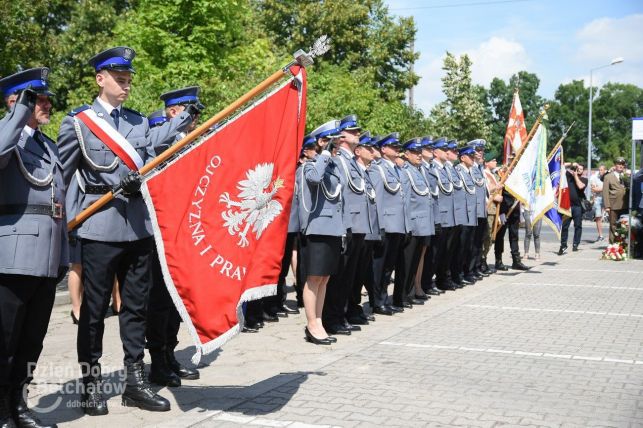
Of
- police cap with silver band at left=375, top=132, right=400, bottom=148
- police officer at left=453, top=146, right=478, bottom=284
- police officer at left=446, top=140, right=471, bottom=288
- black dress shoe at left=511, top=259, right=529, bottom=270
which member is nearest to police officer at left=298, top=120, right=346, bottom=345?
police cap with silver band at left=375, top=132, right=400, bottom=148

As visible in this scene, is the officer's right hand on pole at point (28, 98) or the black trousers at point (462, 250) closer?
the officer's right hand on pole at point (28, 98)

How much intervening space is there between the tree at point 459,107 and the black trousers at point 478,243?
112 ft

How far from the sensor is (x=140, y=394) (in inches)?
211

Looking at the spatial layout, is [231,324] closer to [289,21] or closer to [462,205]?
[462,205]

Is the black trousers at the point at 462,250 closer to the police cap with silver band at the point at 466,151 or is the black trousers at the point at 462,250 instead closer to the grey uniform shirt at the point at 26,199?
the police cap with silver band at the point at 466,151

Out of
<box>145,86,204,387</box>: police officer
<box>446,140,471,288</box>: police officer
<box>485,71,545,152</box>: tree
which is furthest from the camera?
<box>485,71,545,152</box>: tree

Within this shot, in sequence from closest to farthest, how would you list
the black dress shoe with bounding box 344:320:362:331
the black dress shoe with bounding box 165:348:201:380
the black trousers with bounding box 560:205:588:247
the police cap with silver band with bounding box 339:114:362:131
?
the black dress shoe with bounding box 165:348:201:380 → the police cap with silver band with bounding box 339:114:362:131 → the black dress shoe with bounding box 344:320:362:331 → the black trousers with bounding box 560:205:588:247

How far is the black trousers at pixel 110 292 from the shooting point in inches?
207

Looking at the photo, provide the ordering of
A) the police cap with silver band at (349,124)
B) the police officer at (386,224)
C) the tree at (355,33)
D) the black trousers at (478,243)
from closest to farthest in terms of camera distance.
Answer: the police cap with silver band at (349,124) → the police officer at (386,224) → the black trousers at (478,243) → the tree at (355,33)

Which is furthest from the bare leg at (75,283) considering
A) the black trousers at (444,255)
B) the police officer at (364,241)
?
the black trousers at (444,255)

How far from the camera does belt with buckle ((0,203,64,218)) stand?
470 cm

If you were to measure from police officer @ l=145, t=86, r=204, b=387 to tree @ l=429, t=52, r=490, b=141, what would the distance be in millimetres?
41699

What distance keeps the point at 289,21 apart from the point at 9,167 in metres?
37.4

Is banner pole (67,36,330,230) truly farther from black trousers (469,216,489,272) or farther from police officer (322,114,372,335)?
black trousers (469,216,489,272)
